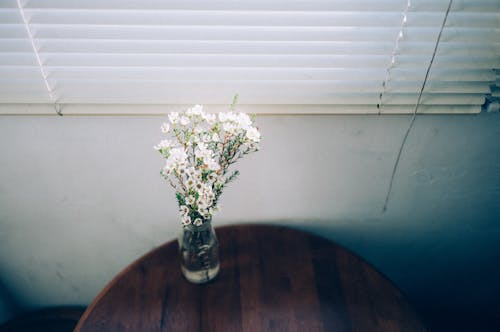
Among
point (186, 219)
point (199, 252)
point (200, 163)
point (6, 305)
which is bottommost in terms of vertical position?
point (6, 305)

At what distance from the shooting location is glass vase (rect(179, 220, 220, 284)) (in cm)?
93

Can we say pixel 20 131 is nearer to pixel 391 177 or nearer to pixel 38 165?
pixel 38 165

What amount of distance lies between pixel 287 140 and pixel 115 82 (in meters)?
0.53

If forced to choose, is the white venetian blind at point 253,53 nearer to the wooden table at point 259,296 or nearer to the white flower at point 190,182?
the white flower at point 190,182

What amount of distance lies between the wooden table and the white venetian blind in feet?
1.49

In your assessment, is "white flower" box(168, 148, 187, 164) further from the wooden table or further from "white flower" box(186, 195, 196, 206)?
the wooden table

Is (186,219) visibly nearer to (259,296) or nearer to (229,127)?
(229,127)

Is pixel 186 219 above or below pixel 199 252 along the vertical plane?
above

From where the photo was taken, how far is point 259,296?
3.27ft

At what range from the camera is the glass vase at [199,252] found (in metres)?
0.93

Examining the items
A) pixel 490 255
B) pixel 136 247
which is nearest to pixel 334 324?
pixel 136 247

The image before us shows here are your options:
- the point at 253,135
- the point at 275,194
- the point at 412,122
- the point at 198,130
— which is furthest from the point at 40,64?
the point at 412,122

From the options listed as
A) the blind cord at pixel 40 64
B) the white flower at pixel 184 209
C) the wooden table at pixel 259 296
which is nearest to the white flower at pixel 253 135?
the white flower at pixel 184 209

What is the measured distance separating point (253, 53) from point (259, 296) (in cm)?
66
